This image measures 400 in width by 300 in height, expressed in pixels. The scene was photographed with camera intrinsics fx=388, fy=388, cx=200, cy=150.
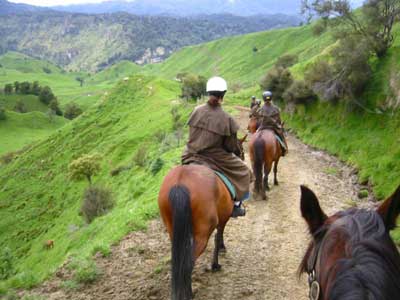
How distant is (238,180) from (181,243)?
7.14 ft

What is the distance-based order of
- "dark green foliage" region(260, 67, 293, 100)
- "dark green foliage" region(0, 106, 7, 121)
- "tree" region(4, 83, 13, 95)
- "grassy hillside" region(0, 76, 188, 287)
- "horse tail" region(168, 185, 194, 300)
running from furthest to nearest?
"tree" region(4, 83, 13, 95), "dark green foliage" region(0, 106, 7, 121), "dark green foliage" region(260, 67, 293, 100), "grassy hillside" region(0, 76, 188, 287), "horse tail" region(168, 185, 194, 300)

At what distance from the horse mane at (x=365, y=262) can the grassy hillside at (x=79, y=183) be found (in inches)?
306

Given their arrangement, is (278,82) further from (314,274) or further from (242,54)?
(242,54)

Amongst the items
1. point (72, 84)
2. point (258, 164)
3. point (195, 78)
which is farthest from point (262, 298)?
point (72, 84)

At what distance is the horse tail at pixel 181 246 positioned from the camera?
5.56 meters

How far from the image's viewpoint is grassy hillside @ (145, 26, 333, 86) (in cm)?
11609

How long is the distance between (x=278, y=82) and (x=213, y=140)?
92.6ft

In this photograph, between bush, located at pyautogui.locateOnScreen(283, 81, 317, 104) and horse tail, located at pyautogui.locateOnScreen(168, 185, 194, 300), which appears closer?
horse tail, located at pyautogui.locateOnScreen(168, 185, 194, 300)

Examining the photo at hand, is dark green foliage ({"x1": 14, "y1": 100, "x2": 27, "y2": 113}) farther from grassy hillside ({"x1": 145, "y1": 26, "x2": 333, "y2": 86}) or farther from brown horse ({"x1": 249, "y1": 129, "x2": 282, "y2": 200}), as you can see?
brown horse ({"x1": 249, "y1": 129, "x2": 282, "y2": 200})

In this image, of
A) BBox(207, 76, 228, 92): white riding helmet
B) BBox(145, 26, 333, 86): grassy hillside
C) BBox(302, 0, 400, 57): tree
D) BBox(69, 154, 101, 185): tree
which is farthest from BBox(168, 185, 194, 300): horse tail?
BBox(145, 26, 333, 86): grassy hillside

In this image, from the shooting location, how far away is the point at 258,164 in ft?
36.8

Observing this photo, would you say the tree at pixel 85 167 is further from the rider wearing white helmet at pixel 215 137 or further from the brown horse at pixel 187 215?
the brown horse at pixel 187 215

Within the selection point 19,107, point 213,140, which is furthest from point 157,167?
point 19,107

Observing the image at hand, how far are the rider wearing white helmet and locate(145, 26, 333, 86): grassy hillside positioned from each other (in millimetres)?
95147
